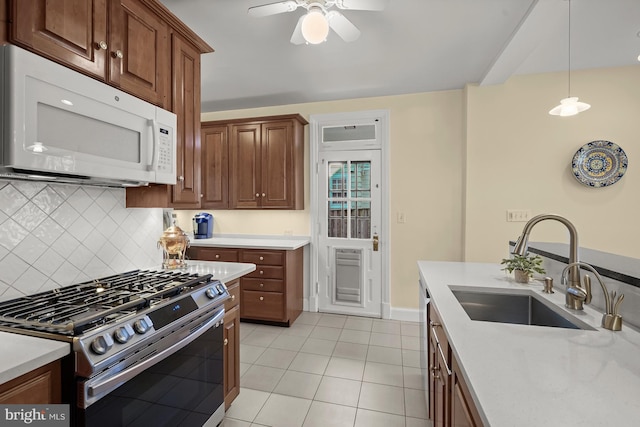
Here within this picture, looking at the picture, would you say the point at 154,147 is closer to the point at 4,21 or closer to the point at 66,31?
the point at 66,31

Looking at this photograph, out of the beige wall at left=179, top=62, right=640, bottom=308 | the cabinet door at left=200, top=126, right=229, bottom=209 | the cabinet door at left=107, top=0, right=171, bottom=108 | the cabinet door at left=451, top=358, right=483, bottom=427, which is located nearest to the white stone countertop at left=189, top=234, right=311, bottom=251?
the cabinet door at left=200, top=126, right=229, bottom=209

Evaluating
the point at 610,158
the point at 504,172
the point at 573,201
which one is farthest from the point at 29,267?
the point at 610,158

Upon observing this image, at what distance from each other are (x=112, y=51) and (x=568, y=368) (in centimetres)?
212

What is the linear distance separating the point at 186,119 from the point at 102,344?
4.63 feet

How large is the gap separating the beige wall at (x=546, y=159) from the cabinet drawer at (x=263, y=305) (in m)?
2.09

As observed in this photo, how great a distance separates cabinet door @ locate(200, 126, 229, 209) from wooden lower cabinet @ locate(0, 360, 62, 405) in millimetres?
2792

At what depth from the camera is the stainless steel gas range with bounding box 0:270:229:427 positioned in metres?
0.96

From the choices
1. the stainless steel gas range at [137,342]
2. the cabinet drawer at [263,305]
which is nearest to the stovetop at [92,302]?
the stainless steel gas range at [137,342]

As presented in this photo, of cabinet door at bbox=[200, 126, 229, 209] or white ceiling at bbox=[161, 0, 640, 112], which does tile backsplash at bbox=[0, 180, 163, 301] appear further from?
cabinet door at bbox=[200, 126, 229, 209]

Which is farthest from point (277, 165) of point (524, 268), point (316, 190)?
point (524, 268)

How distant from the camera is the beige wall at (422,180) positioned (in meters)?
3.32

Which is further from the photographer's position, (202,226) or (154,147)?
(202,226)

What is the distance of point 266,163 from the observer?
3.49 m

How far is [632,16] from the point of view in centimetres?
208
